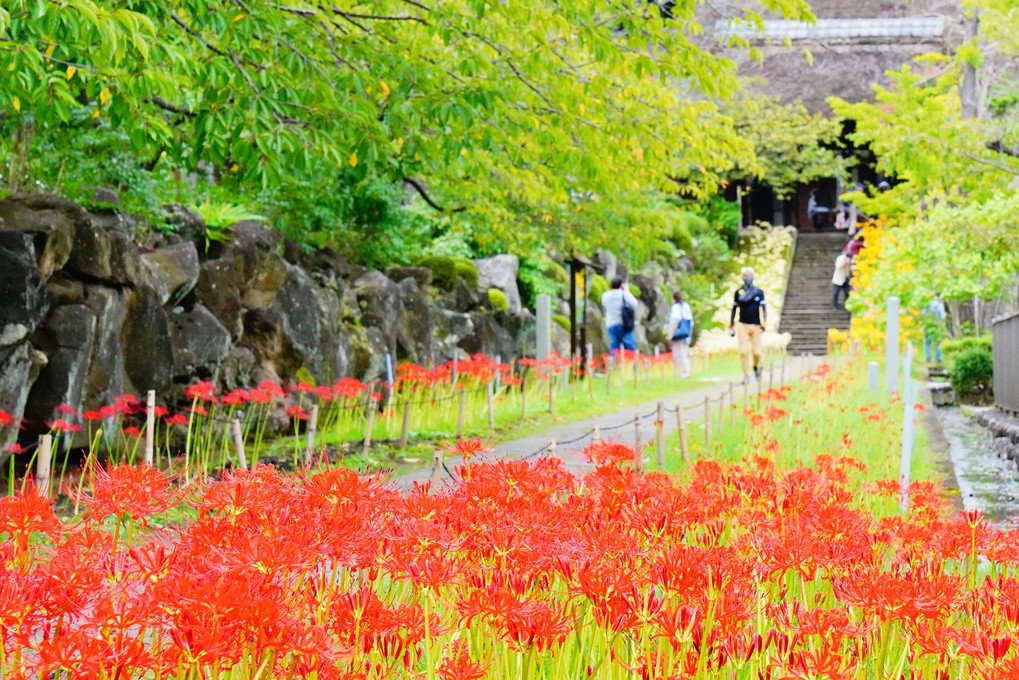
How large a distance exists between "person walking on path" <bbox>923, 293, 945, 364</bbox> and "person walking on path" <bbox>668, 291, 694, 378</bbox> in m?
4.69

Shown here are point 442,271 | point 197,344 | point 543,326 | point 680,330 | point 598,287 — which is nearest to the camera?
point 197,344

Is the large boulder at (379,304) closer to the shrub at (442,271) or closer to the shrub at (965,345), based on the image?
the shrub at (442,271)

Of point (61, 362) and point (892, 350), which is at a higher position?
point (61, 362)

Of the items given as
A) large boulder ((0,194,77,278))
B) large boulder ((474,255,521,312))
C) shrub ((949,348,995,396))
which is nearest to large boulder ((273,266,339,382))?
large boulder ((0,194,77,278))

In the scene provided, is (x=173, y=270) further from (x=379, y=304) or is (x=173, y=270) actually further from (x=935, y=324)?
(x=935, y=324)

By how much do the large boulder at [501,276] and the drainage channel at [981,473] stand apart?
7.56 m

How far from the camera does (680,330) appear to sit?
15.7 m

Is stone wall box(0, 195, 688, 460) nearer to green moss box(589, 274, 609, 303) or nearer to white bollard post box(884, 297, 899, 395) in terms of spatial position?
white bollard post box(884, 297, 899, 395)

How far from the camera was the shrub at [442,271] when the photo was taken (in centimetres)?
1391

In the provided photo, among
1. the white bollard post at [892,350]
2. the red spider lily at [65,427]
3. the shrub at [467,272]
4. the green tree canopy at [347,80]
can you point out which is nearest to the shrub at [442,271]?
the shrub at [467,272]

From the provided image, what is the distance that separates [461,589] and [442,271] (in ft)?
39.4

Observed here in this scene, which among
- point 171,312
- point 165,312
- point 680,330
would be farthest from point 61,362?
point 680,330

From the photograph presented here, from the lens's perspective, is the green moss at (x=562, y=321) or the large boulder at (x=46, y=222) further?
the green moss at (x=562, y=321)

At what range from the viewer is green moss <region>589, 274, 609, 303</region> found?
69.1 ft
